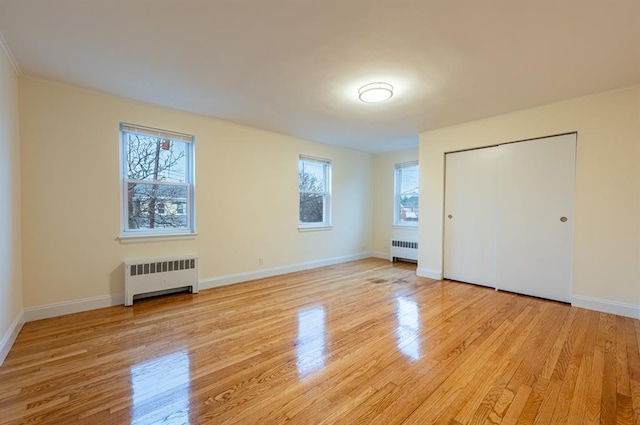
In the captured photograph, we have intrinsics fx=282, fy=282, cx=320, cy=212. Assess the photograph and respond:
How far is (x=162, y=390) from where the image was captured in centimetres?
179

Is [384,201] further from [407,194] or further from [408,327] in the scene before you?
[408,327]

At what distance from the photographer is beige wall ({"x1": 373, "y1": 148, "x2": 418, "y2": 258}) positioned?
6168 millimetres

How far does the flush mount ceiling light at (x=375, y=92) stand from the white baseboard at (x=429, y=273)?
2.95 m

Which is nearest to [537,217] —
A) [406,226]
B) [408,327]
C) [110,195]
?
[408,327]

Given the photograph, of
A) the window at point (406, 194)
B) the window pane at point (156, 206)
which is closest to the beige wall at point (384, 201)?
the window at point (406, 194)

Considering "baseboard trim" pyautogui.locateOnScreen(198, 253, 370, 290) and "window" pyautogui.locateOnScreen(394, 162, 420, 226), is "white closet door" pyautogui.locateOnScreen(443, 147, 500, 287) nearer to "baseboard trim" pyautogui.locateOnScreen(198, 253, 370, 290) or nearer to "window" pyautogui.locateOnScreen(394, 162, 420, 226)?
"window" pyautogui.locateOnScreen(394, 162, 420, 226)

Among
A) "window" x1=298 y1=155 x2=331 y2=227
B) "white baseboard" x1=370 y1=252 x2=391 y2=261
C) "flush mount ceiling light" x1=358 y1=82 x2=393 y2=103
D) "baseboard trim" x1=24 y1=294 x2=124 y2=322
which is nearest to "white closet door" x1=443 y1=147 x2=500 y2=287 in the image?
"white baseboard" x1=370 y1=252 x2=391 y2=261

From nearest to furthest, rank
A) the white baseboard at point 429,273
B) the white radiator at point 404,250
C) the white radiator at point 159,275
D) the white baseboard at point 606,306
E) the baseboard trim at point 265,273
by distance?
1. the white baseboard at point 606,306
2. the white radiator at point 159,275
3. the baseboard trim at point 265,273
4. the white baseboard at point 429,273
5. the white radiator at point 404,250

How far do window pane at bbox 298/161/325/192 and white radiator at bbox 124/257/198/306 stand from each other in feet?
7.97

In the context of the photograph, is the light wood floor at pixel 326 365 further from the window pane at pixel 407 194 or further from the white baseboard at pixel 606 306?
the window pane at pixel 407 194

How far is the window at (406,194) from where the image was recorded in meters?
5.95

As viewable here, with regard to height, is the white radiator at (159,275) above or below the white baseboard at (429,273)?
above

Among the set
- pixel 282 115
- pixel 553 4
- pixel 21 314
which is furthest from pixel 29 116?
pixel 553 4

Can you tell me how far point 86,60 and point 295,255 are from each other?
3.81 m
